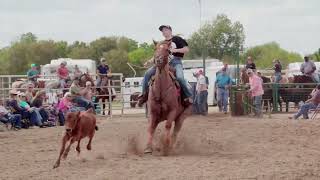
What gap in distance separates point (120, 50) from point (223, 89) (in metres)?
49.4

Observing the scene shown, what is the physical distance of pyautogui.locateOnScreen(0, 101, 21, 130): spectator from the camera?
19.3 meters

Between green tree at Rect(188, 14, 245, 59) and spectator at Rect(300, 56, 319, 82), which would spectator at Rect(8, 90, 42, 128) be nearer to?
spectator at Rect(300, 56, 319, 82)

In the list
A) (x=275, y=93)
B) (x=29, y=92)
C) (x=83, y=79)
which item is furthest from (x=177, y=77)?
(x=275, y=93)

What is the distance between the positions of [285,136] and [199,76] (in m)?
9.78

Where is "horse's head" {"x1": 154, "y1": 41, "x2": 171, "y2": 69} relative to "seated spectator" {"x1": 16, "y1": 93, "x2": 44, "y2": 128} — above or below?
above

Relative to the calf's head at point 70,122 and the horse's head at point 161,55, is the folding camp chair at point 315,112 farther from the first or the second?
the calf's head at point 70,122

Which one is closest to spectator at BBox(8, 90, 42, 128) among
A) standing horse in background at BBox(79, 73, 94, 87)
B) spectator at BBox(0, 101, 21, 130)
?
spectator at BBox(0, 101, 21, 130)

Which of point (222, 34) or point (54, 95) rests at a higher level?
point (222, 34)

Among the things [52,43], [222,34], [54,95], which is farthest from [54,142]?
[52,43]

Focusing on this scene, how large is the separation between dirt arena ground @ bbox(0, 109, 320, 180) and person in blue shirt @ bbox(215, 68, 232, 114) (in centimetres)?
714

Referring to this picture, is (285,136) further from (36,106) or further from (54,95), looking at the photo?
(54,95)

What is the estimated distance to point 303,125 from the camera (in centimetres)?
1877

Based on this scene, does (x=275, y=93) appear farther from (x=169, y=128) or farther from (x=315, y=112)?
(x=169, y=128)

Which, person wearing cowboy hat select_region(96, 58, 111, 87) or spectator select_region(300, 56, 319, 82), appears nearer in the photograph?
person wearing cowboy hat select_region(96, 58, 111, 87)
